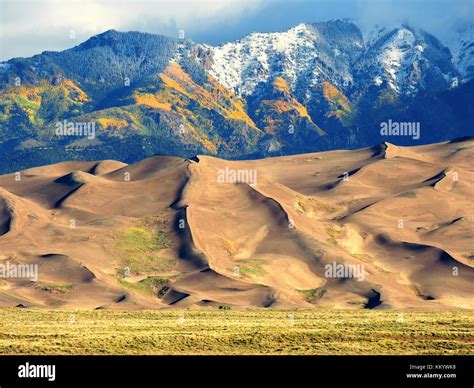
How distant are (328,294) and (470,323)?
87.9m

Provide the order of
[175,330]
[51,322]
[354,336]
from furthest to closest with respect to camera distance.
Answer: [51,322]
[175,330]
[354,336]

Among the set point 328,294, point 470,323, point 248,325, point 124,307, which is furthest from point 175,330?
point 328,294

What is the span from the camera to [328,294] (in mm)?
198500

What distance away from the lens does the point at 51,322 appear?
404ft
